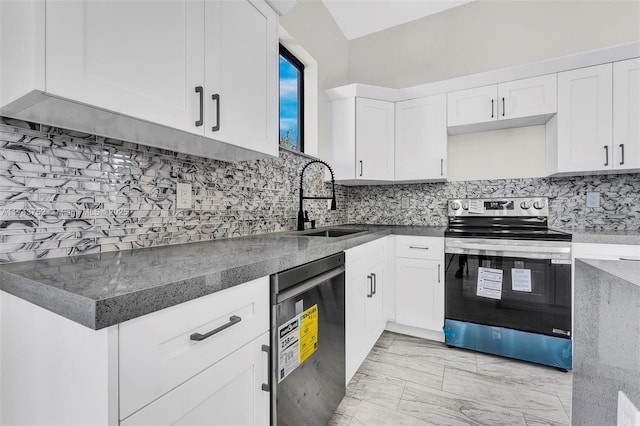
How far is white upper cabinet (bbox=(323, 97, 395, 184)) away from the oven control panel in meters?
0.72

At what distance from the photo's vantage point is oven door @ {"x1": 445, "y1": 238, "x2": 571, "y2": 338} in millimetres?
1987

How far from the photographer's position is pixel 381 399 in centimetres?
169

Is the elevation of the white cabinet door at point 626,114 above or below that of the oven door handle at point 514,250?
above

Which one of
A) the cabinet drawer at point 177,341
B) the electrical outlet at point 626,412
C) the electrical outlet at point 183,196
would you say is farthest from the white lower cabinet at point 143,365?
the electrical outlet at point 626,412

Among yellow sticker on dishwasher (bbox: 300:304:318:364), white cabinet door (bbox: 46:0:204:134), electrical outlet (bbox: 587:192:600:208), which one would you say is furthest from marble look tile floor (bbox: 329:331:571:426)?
white cabinet door (bbox: 46:0:204:134)

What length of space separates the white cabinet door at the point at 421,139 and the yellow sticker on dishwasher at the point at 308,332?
6.20 feet

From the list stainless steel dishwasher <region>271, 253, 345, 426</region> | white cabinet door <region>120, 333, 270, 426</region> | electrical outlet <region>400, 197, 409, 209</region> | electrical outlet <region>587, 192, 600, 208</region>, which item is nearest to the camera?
white cabinet door <region>120, 333, 270, 426</region>

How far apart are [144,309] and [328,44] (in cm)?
302

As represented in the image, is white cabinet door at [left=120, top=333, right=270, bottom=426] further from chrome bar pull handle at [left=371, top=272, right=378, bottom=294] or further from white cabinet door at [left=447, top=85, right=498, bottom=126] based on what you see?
white cabinet door at [left=447, top=85, right=498, bottom=126]

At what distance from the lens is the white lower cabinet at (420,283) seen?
7.72 feet

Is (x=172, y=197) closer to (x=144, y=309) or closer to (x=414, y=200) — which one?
(x=144, y=309)

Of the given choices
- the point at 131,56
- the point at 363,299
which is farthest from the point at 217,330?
the point at 363,299

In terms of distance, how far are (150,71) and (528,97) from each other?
269 cm

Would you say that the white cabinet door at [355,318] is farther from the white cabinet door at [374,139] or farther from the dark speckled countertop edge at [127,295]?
the white cabinet door at [374,139]
